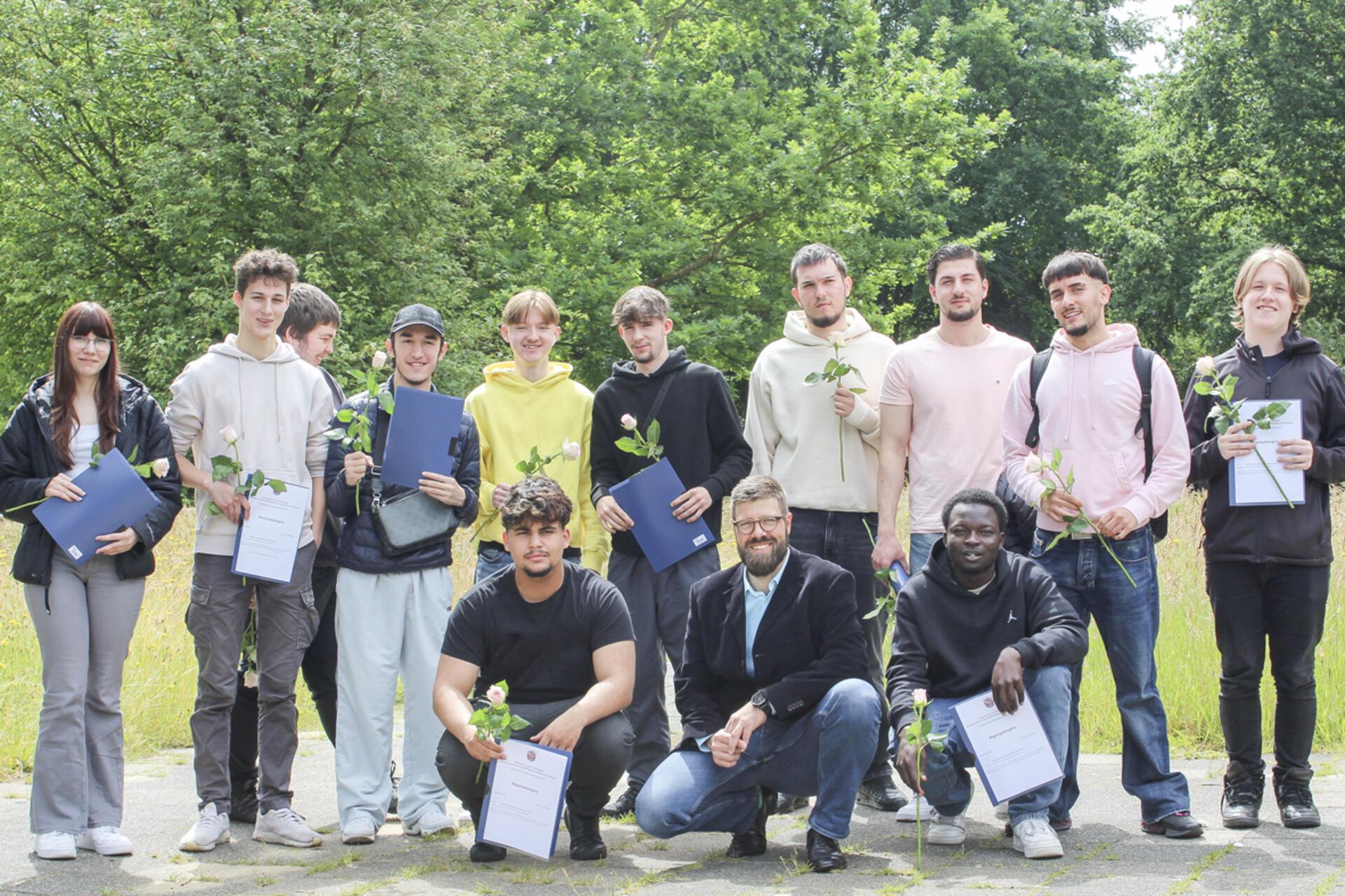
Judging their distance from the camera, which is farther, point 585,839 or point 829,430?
point 829,430

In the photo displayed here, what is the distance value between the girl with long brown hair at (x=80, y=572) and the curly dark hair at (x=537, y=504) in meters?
1.31

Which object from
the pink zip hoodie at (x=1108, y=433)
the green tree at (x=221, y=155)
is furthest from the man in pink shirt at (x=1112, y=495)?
the green tree at (x=221, y=155)

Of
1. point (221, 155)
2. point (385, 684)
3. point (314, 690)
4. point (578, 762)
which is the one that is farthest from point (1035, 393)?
point (221, 155)

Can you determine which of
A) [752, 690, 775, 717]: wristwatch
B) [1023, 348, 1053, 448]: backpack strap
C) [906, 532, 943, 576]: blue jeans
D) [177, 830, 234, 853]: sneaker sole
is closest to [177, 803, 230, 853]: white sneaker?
[177, 830, 234, 853]: sneaker sole

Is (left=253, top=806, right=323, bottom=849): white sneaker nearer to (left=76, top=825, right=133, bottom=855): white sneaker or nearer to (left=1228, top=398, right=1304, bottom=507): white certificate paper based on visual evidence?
(left=76, top=825, right=133, bottom=855): white sneaker

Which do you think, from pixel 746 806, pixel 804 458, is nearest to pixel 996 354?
pixel 804 458

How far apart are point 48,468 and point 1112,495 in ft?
13.3

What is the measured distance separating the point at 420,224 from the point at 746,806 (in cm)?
1924

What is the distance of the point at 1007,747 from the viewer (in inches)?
201

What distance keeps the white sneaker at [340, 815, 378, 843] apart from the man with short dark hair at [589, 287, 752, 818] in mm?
1111

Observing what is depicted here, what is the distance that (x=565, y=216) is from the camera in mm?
25688

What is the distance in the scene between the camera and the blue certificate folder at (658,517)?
6141 millimetres

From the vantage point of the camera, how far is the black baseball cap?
6000 mm

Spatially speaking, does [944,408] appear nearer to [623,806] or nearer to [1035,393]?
[1035,393]
